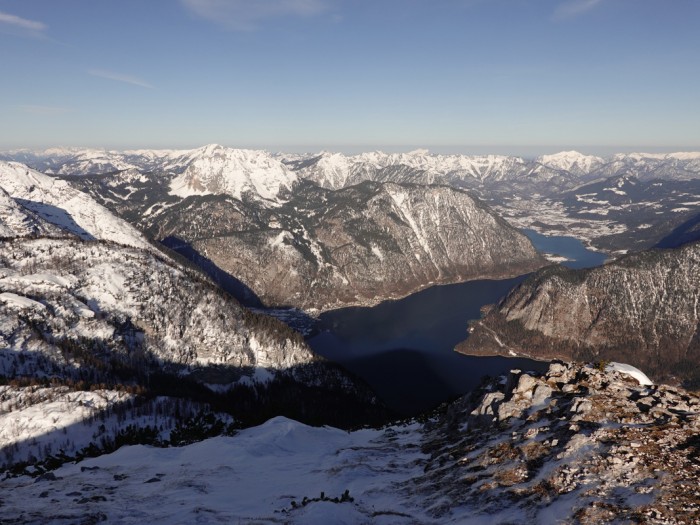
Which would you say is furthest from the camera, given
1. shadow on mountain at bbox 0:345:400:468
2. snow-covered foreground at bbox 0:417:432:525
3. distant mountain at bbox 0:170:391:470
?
distant mountain at bbox 0:170:391:470

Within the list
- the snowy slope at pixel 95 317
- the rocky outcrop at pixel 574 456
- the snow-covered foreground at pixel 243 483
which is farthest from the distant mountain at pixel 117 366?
the rocky outcrop at pixel 574 456

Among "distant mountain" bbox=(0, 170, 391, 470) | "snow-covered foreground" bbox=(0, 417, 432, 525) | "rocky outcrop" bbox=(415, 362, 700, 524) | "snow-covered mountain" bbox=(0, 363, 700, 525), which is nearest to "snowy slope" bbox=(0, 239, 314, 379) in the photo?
"distant mountain" bbox=(0, 170, 391, 470)

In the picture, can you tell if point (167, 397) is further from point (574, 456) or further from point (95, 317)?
point (574, 456)

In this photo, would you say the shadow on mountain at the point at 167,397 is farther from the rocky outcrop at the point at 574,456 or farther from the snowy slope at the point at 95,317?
the rocky outcrop at the point at 574,456

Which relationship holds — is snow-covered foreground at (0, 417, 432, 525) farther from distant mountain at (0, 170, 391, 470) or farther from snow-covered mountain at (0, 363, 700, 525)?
distant mountain at (0, 170, 391, 470)

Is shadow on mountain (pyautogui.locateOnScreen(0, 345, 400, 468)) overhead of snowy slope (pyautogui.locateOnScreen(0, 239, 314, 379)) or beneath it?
beneath

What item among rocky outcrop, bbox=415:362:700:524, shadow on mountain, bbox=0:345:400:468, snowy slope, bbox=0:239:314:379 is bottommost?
shadow on mountain, bbox=0:345:400:468

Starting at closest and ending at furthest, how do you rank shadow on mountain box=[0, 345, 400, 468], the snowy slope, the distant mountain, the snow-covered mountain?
the snow-covered mountain
shadow on mountain box=[0, 345, 400, 468]
the distant mountain
the snowy slope
